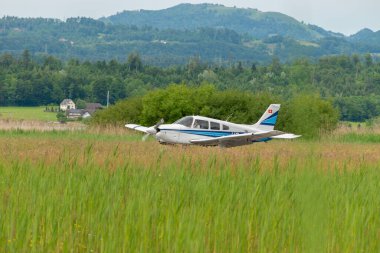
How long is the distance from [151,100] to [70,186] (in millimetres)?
29035

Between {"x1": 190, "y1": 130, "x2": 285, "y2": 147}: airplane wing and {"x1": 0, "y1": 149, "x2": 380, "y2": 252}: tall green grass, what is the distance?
13380 millimetres

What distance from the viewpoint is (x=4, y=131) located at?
2994cm

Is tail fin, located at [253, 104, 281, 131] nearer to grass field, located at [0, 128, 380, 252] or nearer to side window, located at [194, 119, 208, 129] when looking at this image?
side window, located at [194, 119, 208, 129]

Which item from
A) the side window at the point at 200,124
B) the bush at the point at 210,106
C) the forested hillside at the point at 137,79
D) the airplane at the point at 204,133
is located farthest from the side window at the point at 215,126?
the forested hillside at the point at 137,79

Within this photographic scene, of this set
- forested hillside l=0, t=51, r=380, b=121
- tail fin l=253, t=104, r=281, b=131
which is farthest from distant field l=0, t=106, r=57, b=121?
tail fin l=253, t=104, r=281, b=131

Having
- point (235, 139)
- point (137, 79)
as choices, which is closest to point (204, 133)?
point (235, 139)

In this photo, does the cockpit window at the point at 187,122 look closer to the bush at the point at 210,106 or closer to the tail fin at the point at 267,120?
the tail fin at the point at 267,120

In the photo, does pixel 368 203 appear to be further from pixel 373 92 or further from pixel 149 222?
pixel 373 92

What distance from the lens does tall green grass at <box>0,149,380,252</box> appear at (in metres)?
5.77

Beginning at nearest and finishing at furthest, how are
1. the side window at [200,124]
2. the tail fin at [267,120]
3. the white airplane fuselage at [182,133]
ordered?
the white airplane fuselage at [182,133] → the side window at [200,124] → the tail fin at [267,120]

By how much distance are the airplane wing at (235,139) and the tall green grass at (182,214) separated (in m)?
13.4

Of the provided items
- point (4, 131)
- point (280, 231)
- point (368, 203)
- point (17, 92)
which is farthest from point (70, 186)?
point (17, 92)

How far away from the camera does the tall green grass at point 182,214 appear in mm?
5770

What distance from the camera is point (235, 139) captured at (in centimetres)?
2305
